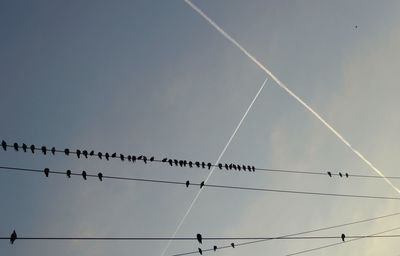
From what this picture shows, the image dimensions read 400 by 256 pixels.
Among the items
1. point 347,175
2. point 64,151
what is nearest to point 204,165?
point 64,151

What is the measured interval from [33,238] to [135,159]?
962cm

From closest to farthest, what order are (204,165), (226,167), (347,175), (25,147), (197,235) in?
(197,235), (25,147), (204,165), (226,167), (347,175)

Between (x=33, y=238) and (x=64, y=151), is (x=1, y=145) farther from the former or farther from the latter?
(x=33, y=238)

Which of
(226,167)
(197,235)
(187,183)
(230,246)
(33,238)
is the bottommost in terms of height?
(33,238)

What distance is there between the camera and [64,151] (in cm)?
1994

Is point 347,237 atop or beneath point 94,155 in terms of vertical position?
beneath

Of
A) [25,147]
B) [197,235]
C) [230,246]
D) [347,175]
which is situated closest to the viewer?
[197,235]

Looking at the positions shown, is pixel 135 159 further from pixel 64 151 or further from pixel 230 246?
pixel 230 246

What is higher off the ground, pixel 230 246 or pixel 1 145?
pixel 1 145

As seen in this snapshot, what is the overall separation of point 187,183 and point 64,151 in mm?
6140

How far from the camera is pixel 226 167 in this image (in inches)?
1000

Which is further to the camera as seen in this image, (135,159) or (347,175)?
(347,175)

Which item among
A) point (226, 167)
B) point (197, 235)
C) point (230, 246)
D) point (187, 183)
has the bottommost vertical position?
point (197, 235)

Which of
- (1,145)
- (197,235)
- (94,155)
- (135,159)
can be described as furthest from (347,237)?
(1,145)
